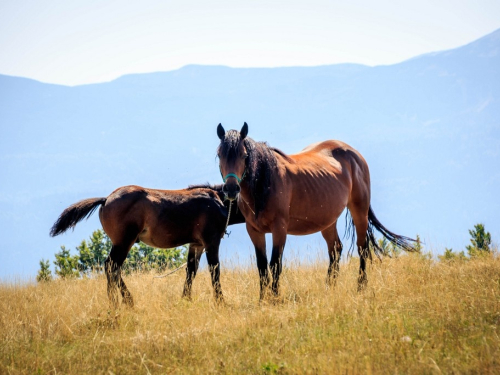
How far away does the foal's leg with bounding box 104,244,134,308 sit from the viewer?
26.5 feet

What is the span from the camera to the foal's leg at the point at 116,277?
8.07 metres

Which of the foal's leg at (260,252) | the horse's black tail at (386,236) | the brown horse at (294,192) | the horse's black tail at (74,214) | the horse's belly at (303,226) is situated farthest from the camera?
the horse's black tail at (386,236)

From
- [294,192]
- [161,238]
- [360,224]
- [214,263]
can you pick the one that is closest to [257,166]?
[294,192]

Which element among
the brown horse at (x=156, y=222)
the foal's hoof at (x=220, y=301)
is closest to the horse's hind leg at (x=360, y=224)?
the brown horse at (x=156, y=222)

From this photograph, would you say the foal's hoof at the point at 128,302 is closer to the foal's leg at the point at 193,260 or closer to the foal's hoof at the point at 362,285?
the foal's leg at the point at 193,260

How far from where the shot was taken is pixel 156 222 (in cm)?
865

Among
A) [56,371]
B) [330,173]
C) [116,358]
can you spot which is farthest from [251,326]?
[330,173]

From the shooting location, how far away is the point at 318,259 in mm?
10977

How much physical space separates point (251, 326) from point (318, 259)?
469cm

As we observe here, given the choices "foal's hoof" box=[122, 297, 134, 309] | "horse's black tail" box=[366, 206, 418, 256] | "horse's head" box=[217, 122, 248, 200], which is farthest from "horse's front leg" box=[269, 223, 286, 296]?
"horse's black tail" box=[366, 206, 418, 256]

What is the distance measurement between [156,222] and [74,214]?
1.34 metres

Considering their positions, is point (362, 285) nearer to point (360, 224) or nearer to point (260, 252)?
point (360, 224)

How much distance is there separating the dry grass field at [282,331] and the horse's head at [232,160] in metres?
1.67

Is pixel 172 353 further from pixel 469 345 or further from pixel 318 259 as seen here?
pixel 318 259
